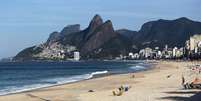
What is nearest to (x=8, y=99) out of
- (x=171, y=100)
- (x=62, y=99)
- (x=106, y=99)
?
(x=62, y=99)

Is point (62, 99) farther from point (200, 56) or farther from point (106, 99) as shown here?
point (200, 56)

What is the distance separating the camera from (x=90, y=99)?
3189cm

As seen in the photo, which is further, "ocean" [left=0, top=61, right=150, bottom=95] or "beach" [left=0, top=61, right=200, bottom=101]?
"ocean" [left=0, top=61, right=150, bottom=95]

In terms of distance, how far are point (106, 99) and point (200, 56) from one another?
171 m

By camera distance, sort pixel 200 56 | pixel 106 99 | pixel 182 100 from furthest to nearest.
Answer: pixel 200 56, pixel 106 99, pixel 182 100

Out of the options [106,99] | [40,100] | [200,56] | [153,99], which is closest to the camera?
[153,99]

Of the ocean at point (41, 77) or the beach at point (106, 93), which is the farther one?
the ocean at point (41, 77)

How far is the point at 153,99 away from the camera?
95.1 ft

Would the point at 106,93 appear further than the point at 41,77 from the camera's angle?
No

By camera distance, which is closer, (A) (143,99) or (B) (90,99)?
(A) (143,99)

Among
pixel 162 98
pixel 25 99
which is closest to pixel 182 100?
pixel 162 98

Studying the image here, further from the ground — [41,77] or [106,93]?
[106,93]

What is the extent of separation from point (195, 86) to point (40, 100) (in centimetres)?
1039

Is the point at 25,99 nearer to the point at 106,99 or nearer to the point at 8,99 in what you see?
the point at 8,99
